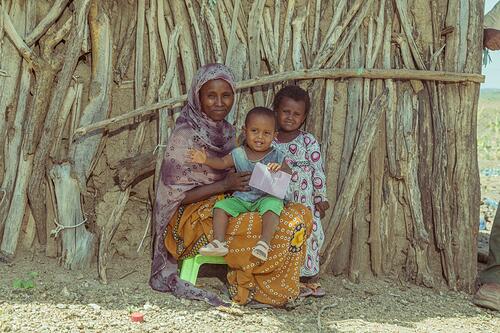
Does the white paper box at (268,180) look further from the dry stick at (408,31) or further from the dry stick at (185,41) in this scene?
the dry stick at (408,31)

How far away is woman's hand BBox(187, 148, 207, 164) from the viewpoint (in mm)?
3855

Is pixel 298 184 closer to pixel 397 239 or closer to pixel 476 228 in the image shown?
pixel 397 239

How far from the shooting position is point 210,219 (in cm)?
380

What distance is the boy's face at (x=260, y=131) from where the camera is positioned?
370 cm

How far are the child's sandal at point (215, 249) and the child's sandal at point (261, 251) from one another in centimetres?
18

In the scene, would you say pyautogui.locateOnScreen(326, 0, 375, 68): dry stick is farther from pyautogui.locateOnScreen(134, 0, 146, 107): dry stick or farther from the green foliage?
the green foliage

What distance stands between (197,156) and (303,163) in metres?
0.69

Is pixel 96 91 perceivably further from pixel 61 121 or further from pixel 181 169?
pixel 181 169

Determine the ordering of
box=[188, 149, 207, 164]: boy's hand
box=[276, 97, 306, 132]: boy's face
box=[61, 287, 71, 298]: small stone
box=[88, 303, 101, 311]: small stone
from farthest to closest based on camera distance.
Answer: box=[276, 97, 306, 132]: boy's face < box=[188, 149, 207, 164]: boy's hand < box=[61, 287, 71, 298]: small stone < box=[88, 303, 101, 311]: small stone

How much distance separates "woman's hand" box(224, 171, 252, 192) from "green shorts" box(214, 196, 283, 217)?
0.07 meters

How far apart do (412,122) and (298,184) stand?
97cm

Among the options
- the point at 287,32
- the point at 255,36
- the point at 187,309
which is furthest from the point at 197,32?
the point at 187,309

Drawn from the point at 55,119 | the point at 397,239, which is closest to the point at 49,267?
the point at 55,119

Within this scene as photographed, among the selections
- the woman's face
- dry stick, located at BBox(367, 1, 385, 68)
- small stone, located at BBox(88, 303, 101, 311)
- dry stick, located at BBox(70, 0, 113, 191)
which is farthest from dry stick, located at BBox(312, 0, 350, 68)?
small stone, located at BBox(88, 303, 101, 311)
